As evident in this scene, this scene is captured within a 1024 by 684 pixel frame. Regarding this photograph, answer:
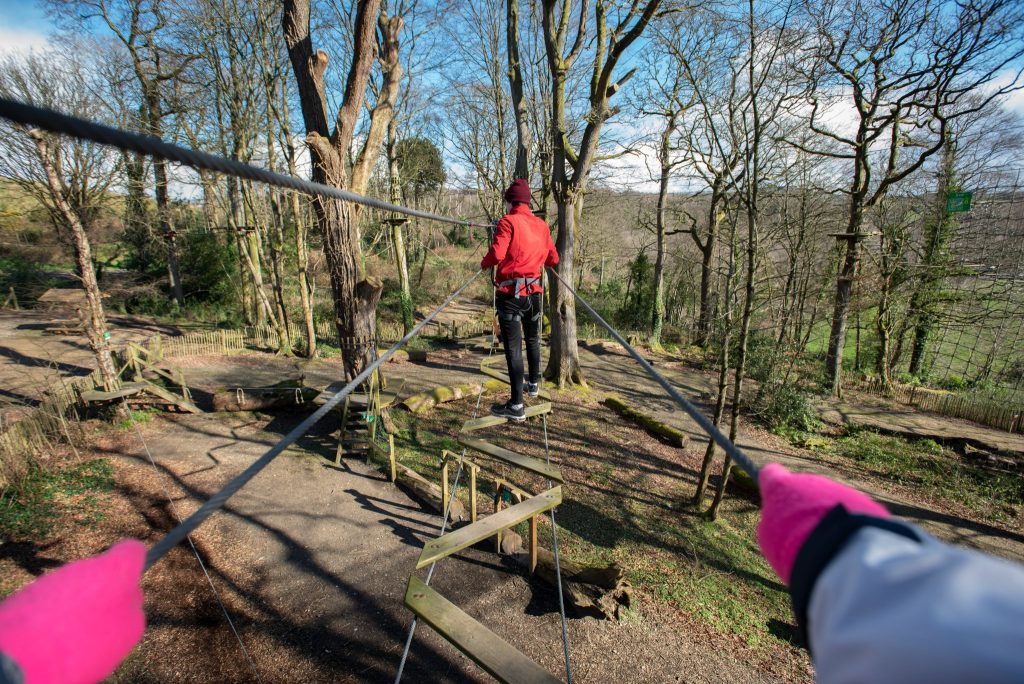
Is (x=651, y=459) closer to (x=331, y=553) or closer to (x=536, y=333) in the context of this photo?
(x=536, y=333)

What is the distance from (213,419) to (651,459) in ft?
26.0

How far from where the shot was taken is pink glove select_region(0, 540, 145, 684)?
18.1 inches

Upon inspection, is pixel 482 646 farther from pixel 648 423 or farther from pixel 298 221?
pixel 298 221

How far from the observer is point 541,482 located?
6.54 m

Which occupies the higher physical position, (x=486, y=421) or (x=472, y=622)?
(x=486, y=421)

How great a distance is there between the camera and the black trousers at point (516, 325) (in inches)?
160

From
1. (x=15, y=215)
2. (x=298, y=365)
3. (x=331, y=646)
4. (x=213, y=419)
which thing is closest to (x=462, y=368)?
(x=298, y=365)

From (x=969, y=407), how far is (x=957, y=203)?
6.00 meters

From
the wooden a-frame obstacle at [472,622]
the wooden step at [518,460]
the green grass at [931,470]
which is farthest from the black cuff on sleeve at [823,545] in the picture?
the green grass at [931,470]

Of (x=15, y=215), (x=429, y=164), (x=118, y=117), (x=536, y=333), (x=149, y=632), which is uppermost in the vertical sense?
(x=429, y=164)

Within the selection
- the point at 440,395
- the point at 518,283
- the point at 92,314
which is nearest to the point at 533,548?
the point at 518,283

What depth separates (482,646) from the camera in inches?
83.8

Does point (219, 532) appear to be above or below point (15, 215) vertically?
below

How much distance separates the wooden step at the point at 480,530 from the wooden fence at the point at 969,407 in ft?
43.3
